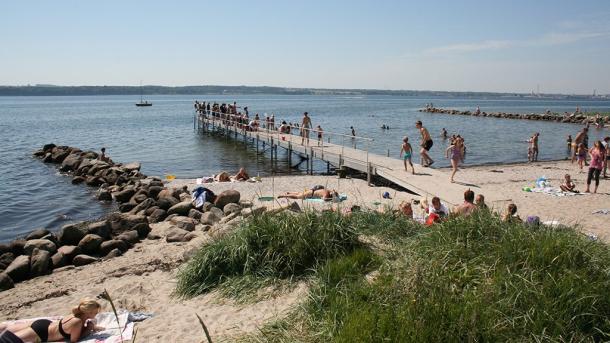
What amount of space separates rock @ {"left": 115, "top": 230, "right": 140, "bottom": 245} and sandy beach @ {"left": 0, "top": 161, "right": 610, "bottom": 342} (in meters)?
0.18

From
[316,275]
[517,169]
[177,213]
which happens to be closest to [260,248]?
[316,275]

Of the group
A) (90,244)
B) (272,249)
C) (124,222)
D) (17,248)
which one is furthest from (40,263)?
(272,249)

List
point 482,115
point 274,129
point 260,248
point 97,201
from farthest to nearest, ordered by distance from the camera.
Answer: point 482,115 < point 274,129 < point 97,201 < point 260,248

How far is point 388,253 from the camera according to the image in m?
6.60

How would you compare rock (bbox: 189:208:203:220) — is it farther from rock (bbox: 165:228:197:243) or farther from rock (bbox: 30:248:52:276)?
rock (bbox: 30:248:52:276)

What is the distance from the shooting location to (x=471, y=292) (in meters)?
4.79

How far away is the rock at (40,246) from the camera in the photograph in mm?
10469

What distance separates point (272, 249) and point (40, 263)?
18.3 feet

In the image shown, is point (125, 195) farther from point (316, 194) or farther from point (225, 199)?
point (316, 194)

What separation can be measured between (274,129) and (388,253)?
23.9 metres

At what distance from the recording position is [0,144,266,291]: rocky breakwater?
32.0 ft

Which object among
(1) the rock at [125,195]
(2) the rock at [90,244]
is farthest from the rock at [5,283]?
(1) the rock at [125,195]

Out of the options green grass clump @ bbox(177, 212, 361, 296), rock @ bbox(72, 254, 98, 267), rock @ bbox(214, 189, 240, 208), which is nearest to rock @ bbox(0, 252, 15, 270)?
rock @ bbox(72, 254, 98, 267)

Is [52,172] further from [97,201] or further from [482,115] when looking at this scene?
[482,115]
